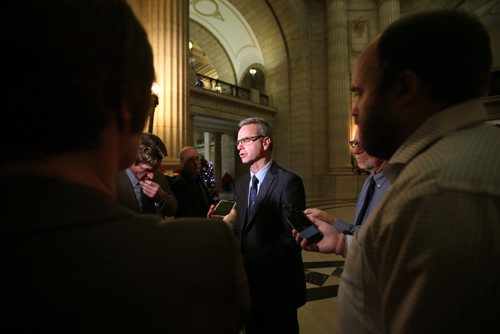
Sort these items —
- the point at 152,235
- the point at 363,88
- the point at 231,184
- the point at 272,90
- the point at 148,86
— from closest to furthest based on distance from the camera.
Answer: the point at 152,235 < the point at 148,86 < the point at 363,88 < the point at 272,90 < the point at 231,184

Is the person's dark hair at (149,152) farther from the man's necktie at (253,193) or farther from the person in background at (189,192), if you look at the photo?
the man's necktie at (253,193)

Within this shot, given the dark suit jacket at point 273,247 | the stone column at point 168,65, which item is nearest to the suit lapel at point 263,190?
the dark suit jacket at point 273,247

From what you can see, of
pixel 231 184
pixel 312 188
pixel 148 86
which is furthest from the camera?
pixel 231 184

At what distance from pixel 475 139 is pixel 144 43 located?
29.1 inches

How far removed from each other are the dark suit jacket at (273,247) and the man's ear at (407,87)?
1121mm

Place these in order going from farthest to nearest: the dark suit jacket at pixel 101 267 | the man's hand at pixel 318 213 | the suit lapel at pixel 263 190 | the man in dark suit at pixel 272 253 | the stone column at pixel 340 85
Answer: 1. the stone column at pixel 340 85
2. the suit lapel at pixel 263 190
3. the man in dark suit at pixel 272 253
4. the man's hand at pixel 318 213
5. the dark suit jacket at pixel 101 267

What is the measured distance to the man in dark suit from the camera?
1.68 meters

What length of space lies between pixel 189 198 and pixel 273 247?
1.17 meters

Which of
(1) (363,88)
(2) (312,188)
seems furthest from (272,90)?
(1) (363,88)

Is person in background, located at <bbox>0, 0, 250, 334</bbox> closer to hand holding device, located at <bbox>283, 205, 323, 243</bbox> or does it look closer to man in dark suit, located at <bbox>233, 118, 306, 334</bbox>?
hand holding device, located at <bbox>283, 205, 323, 243</bbox>

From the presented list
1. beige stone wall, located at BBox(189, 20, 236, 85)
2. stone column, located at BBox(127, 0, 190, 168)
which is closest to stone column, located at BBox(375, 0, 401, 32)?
beige stone wall, located at BBox(189, 20, 236, 85)

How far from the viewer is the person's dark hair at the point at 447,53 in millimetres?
654

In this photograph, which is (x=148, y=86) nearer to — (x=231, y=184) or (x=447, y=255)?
(x=447, y=255)

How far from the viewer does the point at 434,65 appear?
67 centimetres
